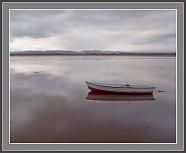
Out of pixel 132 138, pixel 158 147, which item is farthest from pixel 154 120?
pixel 158 147

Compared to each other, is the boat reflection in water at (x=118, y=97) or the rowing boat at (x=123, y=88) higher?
the rowing boat at (x=123, y=88)

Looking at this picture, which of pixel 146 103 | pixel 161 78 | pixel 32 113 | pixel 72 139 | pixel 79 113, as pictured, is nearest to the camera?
pixel 72 139

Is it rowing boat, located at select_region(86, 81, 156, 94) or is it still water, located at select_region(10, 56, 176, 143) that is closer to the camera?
still water, located at select_region(10, 56, 176, 143)

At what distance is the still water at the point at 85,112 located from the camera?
3.58 metres

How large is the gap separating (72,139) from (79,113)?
4.13ft

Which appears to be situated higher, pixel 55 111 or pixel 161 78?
pixel 161 78

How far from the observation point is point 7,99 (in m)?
2.77

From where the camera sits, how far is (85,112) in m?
4.78

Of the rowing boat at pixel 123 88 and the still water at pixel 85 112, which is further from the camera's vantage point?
the rowing boat at pixel 123 88

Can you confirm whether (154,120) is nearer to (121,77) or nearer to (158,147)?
(158,147)

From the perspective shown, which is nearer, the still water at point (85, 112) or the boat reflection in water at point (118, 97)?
the still water at point (85, 112)

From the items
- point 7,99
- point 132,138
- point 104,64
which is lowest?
point 132,138

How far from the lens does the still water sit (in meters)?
3.58

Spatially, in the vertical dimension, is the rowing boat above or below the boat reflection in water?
above
